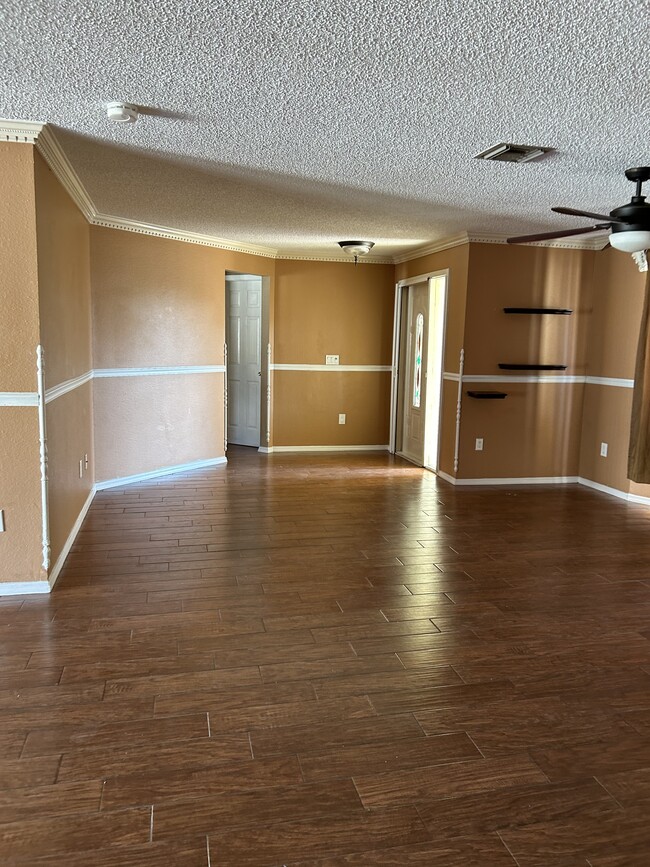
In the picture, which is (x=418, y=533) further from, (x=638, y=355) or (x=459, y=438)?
(x=638, y=355)

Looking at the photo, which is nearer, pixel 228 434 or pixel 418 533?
pixel 418 533

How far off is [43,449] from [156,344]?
9.26 feet

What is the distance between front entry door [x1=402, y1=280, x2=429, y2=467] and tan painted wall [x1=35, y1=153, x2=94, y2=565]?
3.65 m

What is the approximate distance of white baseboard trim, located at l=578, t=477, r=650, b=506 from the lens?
5.73 meters

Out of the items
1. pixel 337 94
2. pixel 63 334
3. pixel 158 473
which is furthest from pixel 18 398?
pixel 158 473

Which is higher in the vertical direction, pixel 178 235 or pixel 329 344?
pixel 178 235

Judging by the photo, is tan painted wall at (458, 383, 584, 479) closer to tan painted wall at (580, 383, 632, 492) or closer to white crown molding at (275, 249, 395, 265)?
tan painted wall at (580, 383, 632, 492)

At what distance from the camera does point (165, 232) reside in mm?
5969

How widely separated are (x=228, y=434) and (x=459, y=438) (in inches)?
130

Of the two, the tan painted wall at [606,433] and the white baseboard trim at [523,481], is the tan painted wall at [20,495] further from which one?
A: the tan painted wall at [606,433]

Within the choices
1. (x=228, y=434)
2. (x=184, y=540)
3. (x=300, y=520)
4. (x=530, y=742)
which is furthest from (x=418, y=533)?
(x=228, y=434)

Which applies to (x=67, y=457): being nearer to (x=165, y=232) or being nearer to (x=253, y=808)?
(x=165, y=232)

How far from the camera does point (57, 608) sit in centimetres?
327

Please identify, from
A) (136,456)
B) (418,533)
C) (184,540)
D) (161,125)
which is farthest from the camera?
(136,456)
